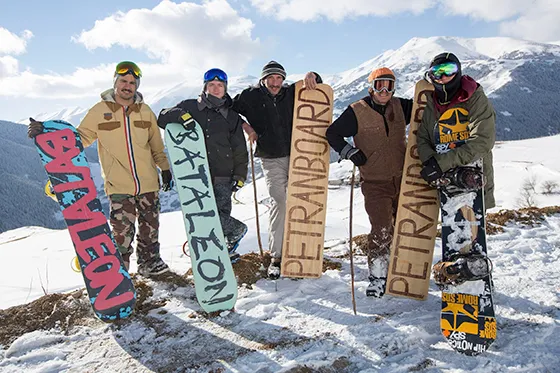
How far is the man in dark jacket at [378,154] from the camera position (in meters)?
3.92

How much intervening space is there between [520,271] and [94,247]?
4.81 metres

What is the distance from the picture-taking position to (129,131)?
411cm

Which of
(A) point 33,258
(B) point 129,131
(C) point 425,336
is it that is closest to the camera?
(C) point 425,336

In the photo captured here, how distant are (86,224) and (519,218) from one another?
6696 millimetres

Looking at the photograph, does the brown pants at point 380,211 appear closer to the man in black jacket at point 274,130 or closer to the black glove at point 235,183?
the man in black jacket at point 274,130

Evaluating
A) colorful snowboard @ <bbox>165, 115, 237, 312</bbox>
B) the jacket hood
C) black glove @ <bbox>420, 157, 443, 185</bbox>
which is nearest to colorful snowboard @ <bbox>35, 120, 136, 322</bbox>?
Result: the jacket hood

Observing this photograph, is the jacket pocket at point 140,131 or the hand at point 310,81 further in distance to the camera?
the hand at point 310,81

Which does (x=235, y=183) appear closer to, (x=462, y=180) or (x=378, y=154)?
(x=378, y=154)

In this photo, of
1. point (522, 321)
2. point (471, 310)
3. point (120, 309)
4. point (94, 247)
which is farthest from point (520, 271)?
point (94, 247)

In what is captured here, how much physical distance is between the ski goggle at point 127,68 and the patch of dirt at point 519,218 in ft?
18.6

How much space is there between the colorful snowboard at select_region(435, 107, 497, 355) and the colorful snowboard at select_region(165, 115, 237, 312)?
6.85 feet

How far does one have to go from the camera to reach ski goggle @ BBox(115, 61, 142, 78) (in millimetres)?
4043

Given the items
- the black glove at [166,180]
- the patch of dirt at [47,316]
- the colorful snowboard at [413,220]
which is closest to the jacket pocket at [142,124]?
the black glove at [166,180]

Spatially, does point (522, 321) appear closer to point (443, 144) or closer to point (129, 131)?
point (443, 144)
